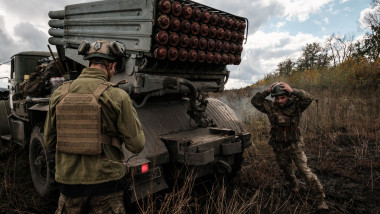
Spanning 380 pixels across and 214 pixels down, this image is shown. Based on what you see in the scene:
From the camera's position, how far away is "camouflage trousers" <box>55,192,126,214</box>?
1.95 m

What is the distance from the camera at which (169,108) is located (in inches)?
160

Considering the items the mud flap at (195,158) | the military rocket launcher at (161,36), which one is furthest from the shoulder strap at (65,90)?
the mud flap at (195,158)

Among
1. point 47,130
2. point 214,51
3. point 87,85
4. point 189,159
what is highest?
point 214,51

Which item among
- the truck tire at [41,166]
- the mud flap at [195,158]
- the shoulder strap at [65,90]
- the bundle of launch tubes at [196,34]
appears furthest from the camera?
the truck tire at [41,166]

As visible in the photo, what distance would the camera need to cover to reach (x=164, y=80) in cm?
336

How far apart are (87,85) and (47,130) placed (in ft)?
1.88

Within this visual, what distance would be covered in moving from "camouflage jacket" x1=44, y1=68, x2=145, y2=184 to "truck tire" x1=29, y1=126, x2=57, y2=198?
161 centimetres

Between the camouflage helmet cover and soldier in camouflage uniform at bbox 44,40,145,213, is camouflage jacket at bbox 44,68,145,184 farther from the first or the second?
the camouflage helmet cover

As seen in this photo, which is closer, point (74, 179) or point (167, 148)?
point (74, 179)

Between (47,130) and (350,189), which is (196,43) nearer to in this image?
(47,130)

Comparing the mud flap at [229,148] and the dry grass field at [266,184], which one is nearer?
the dry grass field at [266,184]

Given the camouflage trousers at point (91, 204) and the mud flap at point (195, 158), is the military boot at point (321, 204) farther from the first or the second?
the camouflage trousers at point (91, 204)

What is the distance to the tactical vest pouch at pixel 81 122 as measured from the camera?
6.02ft

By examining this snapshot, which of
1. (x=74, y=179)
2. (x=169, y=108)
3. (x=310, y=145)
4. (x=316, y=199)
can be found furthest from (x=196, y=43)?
(x=310, y=145)
